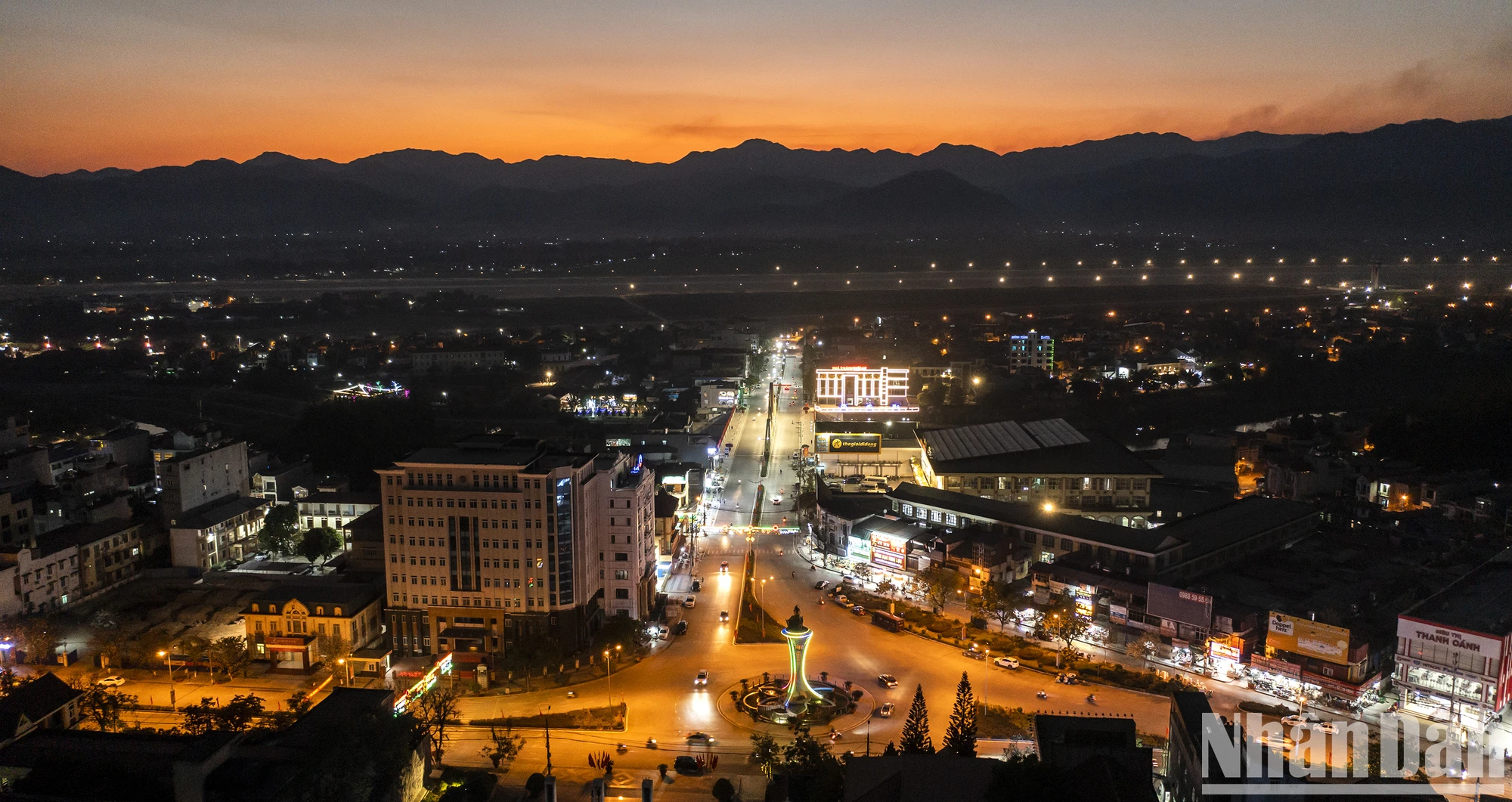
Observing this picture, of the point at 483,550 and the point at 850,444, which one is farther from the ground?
the point at 483,550

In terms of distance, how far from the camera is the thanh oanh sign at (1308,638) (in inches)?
480

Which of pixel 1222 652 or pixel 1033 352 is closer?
pixel 1222 652

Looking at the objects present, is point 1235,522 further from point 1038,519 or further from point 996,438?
point 996,438

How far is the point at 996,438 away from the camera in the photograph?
23.1 m

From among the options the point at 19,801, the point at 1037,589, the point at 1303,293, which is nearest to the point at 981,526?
the point at 1037,589

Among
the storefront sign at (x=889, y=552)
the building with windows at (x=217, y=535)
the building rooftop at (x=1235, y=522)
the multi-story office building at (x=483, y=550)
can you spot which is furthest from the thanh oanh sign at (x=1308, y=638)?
the building with windows at (x=217, y=535)

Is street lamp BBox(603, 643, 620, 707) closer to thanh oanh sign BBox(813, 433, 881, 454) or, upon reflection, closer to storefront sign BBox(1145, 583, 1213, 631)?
storefront sign BBox(1145, 583, 1213, 631)

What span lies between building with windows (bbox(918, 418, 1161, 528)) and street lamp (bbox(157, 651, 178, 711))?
13540 mm

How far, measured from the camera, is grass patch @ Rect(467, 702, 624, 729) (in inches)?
467

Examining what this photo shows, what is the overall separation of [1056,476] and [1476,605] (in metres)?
8.84

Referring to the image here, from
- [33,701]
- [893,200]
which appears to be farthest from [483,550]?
[893,200]

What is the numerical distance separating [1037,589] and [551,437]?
1587 centimetres

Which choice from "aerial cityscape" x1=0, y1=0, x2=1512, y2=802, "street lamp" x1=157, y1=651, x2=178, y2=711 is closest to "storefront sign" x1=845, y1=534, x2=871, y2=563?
"aerial cityscape" x1=0, y1=0, x2=1512, y2=802

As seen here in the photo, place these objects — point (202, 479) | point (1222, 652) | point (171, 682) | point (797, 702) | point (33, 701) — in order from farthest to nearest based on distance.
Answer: point (202, 479)
point (1222, 652)
point (171, 682)
point (797, 702)
point (33, 701)
